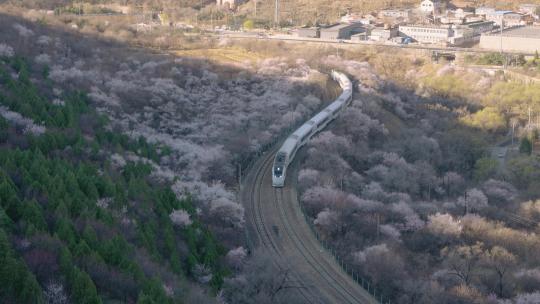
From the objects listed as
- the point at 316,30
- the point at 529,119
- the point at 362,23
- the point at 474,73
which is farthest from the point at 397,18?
→ the point at 529,119

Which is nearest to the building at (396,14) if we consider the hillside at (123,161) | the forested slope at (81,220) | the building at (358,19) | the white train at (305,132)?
the building at (358,19)

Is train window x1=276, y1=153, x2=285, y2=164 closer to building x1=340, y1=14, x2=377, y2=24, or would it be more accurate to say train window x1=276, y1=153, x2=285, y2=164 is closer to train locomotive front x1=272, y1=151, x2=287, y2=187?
train locomotive front x1=272, y1=151, x2=287, y2=187

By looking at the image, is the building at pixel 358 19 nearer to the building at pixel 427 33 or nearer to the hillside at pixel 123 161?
the building at pixel 427 33

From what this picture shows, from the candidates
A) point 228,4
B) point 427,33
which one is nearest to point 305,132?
point 427,33

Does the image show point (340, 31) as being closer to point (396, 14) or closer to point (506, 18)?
point (396, 14)

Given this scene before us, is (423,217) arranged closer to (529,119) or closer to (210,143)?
(210,143)
